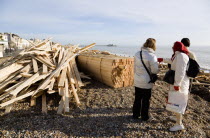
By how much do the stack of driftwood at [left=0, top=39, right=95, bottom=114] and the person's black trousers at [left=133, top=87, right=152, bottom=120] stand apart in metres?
2.12

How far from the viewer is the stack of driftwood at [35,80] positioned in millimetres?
5261

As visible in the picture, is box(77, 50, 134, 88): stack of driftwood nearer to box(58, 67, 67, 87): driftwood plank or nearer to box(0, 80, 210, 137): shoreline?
box(0, 80, 210, 137): shoreline

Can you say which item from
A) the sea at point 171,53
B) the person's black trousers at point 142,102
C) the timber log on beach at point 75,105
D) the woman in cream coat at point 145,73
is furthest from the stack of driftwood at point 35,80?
the sea at point 171,53

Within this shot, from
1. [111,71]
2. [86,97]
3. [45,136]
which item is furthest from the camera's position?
[111,71]

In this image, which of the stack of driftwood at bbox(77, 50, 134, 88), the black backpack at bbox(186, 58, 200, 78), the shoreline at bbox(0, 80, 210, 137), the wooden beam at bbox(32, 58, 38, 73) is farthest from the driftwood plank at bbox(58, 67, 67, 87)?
the black backpack at bbox(186, 58, 200, 78)

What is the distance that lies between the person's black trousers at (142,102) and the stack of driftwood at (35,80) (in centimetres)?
212

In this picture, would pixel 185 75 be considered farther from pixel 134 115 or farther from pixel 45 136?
pixel 45 136

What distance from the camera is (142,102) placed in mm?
4340

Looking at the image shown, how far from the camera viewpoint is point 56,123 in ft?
13.9

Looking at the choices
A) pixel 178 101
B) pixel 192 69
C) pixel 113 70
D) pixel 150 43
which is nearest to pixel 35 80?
pixel 113 70

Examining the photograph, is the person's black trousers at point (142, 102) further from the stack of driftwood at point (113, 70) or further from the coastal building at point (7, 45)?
the coastal building at point (7, 45)

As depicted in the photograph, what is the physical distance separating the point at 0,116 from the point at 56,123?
1893 millimetres

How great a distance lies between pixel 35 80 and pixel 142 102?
3895 mm

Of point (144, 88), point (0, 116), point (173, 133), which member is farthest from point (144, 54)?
point (0, 116)
